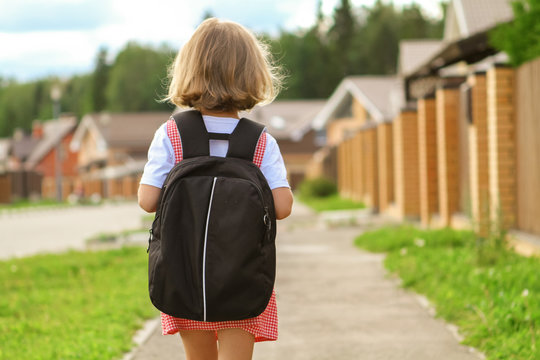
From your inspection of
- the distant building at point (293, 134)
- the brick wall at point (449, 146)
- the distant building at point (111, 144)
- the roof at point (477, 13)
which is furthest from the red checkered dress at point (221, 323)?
the distant building at point (111, 144)

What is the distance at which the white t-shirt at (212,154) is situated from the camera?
9.37 feet

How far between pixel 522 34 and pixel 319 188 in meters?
21.0

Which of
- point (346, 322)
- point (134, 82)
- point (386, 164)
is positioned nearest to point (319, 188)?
point (386, 164)

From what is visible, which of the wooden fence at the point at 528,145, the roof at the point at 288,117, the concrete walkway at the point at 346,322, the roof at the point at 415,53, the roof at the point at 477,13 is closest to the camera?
the concrete walkway at the point at 346,322

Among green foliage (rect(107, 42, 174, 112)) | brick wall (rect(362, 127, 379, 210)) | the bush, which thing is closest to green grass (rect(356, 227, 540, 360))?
brick wall (rect(362, 127, 379, 210))

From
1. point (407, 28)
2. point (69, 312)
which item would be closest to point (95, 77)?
point (407, 28)

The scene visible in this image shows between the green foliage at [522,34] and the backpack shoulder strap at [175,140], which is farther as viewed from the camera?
the green foliage at [522,34]

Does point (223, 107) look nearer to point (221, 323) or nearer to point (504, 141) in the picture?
point (221, 323)

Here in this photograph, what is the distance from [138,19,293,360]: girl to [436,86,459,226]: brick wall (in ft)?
27.7

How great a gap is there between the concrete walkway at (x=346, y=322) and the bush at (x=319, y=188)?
19894mm

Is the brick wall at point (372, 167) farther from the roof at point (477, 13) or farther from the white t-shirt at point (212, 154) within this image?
the white t-shirt at point (212, 154)

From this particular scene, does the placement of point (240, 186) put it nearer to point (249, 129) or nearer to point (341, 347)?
point (249, 129)

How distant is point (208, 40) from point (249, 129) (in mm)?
360

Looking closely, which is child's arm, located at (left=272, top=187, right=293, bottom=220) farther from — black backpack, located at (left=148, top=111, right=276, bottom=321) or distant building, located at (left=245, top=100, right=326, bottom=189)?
distant building, located at (left=245, top=100, right=326, bottom=189)
